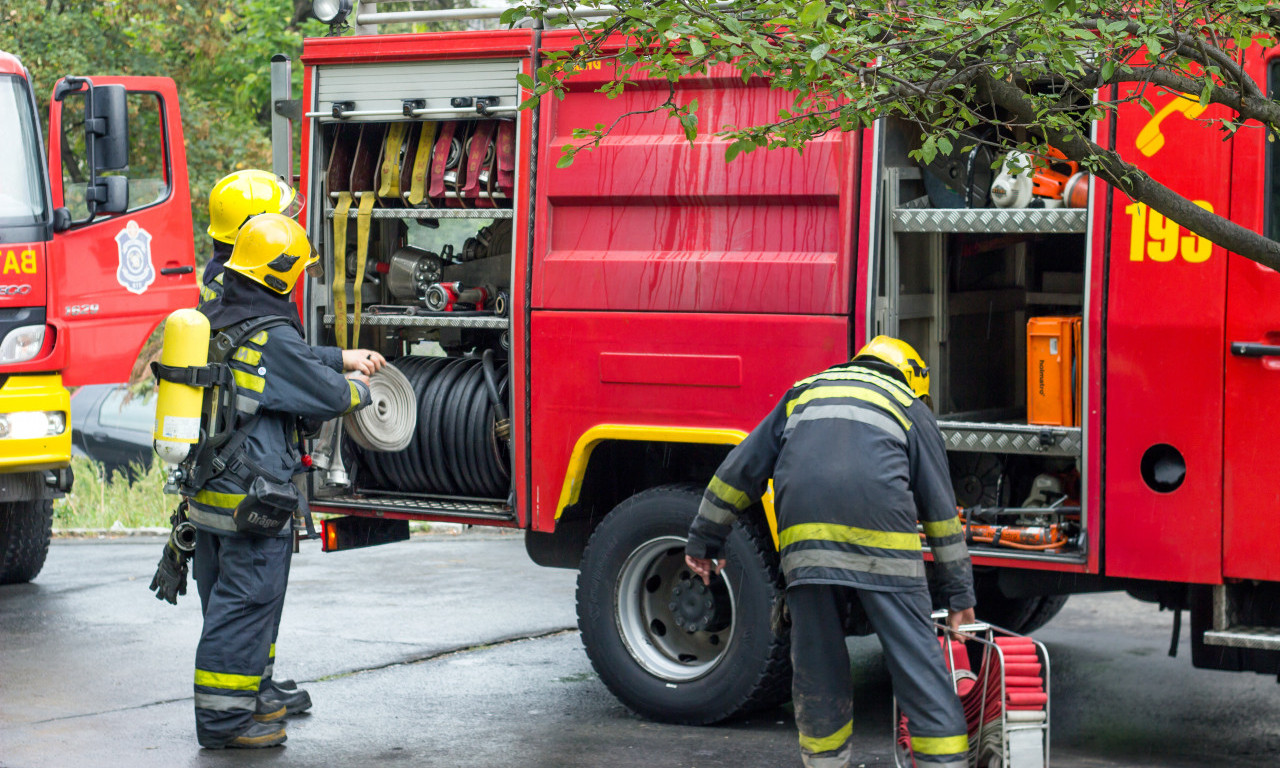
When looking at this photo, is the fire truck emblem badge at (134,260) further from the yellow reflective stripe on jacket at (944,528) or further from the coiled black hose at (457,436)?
Answer: the yellow reflective stripe on jacket at (944,528)

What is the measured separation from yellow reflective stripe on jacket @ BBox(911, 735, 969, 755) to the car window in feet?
28.5

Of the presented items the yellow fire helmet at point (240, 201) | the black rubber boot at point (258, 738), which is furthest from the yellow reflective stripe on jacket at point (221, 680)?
the yellow fire helmet at point (240, 201)

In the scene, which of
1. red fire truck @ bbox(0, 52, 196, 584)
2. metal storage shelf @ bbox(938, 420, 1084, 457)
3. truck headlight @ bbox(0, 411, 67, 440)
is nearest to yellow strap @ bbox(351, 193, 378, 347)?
red fire truck @ bbox(0, 52, 196, 584)

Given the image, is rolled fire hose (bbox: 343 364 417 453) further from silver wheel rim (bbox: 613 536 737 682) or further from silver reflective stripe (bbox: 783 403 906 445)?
silver reflective stripe (bbox: 783 403 906 445)

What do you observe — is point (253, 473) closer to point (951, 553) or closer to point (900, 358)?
point (900, 358)

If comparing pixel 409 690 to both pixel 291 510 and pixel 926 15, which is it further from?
pixel 926 15

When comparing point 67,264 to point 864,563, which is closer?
point 864,563

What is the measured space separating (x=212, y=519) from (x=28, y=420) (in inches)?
97.5

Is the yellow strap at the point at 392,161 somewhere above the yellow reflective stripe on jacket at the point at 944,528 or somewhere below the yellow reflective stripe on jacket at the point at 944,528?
above

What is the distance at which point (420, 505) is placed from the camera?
627 cm

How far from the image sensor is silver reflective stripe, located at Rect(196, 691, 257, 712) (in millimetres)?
5406

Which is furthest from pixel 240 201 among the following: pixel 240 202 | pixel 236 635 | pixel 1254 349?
pixel 1254 349

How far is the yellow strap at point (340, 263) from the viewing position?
252 inches

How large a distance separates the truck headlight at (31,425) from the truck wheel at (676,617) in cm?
314
